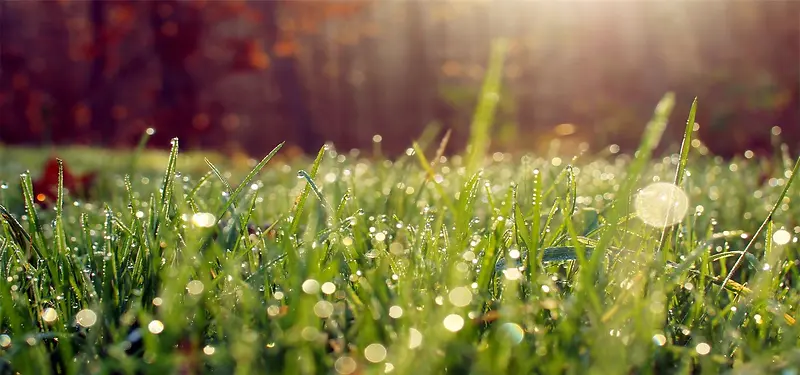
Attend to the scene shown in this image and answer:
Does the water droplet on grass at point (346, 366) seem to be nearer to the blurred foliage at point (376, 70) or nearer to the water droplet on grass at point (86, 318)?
the water droplet on grass at point (86, 318)

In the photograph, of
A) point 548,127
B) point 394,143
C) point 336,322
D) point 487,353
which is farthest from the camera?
point 394,143

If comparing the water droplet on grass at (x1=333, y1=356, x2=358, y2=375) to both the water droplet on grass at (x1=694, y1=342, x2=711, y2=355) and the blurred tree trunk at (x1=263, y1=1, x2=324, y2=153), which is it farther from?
the blurred tree trunk at (x1=263, y1=1, x2=324, y2=153)

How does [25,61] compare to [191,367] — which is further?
[25,61]

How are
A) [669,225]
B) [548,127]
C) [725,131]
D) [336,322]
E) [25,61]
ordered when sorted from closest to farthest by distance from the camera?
1. [336,322]
2. [669,225]
3. [725,131]
4. [548,127]
5. [25,61]

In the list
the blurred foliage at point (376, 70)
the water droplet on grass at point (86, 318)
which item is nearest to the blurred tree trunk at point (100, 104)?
the blurred foliage at point (376, 70)

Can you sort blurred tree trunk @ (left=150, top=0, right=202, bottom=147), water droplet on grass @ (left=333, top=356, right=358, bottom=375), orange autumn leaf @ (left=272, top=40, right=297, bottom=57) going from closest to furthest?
water droplet on grass @ (left=333, top=356, right=358, bottom=375), blurred tree trunk @ (left=150, top=0, right=202, bottom=147), orange autumn leaf @ (left=272, top=40, right=297, bottom=57)

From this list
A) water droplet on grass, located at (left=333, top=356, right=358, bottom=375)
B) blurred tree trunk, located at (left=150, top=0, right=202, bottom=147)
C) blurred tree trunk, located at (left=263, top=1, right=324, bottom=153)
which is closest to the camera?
water droplet on grass, located at (left=333, top=356, right=358, bottom=375)

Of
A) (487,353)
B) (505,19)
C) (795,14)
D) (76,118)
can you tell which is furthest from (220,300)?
(76,118)

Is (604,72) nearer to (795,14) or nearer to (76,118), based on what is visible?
(795,14)

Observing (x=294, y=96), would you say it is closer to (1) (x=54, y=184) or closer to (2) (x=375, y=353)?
(1) (x=54, y=184)

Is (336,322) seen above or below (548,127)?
above

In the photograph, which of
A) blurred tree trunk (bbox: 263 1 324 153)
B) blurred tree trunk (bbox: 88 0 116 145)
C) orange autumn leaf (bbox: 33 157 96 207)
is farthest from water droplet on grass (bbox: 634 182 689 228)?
blurred tree trunk (bbox: 88 0 116 145)
